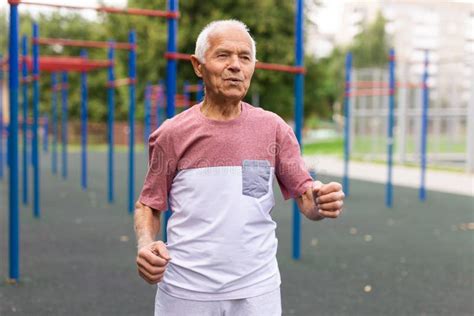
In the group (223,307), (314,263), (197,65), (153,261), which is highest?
(197,65)

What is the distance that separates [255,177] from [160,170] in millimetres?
239

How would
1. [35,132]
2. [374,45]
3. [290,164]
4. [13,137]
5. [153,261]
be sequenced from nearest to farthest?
[153,261] < [290,164] < [13,137] < [35,132] < [374,45]

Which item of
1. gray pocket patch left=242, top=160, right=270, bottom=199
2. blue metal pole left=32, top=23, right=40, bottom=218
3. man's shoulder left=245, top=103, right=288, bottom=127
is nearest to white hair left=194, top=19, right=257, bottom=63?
man's shoulder left=245, top=103, right=288, bottom=127

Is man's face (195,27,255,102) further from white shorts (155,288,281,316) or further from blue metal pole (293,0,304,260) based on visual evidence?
blue metal pole (293,0,304,260)

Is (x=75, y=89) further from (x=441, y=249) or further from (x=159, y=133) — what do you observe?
(x=159, y=133)

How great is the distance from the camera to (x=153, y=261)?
1.56 metres

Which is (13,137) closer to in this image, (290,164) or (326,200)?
(290,164)

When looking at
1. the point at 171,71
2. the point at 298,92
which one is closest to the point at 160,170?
the point at 171,71

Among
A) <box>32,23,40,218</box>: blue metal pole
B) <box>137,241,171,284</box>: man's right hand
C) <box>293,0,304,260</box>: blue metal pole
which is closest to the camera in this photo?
<box>137,241,171,284</box>: man's right hand

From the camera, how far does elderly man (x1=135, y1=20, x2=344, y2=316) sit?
170 cm

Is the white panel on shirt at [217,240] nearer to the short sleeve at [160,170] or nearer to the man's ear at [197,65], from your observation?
the short sleeve at [160,170]

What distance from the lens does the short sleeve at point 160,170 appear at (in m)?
1.76

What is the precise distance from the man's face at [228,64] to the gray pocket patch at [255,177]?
171 millimetres

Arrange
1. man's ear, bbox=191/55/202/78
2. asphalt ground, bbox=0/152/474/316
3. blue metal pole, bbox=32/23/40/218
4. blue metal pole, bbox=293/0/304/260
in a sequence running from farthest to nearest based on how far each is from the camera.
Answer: blue metal pole, bbox=32/23/40/218 < blue metal pole, bbox=293/0/304/260 < asphalt ground, bbox=0/152/474/316 < man's ear, bbox=191/55/202/78
